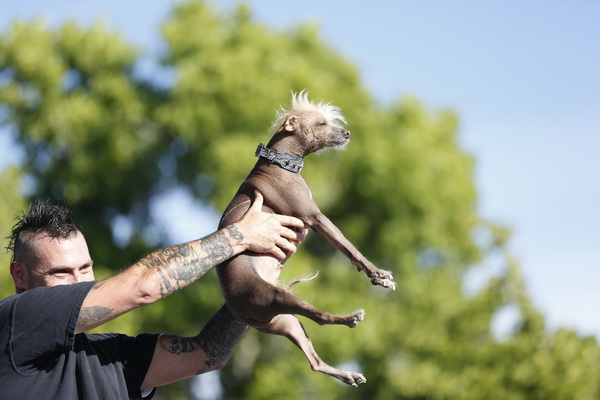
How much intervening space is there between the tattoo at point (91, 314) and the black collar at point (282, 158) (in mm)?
1128

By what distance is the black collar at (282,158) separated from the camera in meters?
4.57

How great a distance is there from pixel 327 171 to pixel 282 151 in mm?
21614

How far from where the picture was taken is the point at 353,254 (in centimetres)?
436

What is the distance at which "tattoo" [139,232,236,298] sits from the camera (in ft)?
13.9

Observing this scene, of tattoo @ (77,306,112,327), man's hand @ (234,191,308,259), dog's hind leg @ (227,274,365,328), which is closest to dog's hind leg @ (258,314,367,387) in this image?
dog's hind leg @ (227,274,365,328)

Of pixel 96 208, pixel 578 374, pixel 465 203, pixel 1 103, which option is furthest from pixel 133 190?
pixel 578 374

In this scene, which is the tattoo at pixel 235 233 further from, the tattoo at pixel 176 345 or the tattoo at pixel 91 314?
the tattoo at pixel 176 345

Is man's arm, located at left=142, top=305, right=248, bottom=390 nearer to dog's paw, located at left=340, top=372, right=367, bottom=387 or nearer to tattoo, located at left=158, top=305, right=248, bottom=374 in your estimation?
tattoo, located at left=158, top=305, right=248, bottom=374

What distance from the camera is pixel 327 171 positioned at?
26234mm

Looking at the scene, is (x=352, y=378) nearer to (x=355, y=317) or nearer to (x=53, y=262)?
(x=355, y=317)

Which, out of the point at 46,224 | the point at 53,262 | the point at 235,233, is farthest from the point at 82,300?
the point at 235,233

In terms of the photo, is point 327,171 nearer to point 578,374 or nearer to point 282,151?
point 578,374

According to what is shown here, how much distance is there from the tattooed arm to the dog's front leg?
106 millimetres

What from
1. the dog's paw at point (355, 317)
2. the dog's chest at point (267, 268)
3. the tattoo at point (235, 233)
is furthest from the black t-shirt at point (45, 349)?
the dog's paw at point (355, 317)
